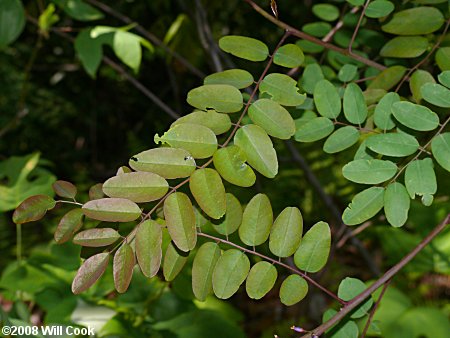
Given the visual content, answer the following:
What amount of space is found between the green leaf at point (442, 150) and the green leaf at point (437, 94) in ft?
0.14

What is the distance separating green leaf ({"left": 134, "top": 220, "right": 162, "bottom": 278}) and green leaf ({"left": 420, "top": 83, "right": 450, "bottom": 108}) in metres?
0.39

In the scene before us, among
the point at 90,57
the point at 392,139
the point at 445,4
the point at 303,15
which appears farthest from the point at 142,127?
the point at 392,139

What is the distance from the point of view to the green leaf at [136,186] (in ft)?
2.04

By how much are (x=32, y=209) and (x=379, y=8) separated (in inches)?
23.1

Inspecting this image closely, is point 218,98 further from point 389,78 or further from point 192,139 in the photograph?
point 389,78

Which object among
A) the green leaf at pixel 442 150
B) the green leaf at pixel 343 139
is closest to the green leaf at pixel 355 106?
the green leaf at pixel 343 139

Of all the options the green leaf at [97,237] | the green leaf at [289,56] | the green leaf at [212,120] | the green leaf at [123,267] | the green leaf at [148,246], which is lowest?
the green leaf at [123,267]

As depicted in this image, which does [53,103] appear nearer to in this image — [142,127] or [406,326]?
[142,127]

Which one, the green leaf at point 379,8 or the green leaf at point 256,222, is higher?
the green leaf at point 379,8

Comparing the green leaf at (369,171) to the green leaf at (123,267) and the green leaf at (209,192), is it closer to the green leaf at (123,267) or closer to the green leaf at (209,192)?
the green leaf at (209,192)

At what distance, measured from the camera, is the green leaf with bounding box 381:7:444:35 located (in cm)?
84

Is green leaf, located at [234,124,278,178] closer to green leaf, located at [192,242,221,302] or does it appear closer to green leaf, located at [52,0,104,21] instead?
green leaf, located at [192,242,221,302]

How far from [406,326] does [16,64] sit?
7.51 ft

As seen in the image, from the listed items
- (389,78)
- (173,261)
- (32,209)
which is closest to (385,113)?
(389,78)
